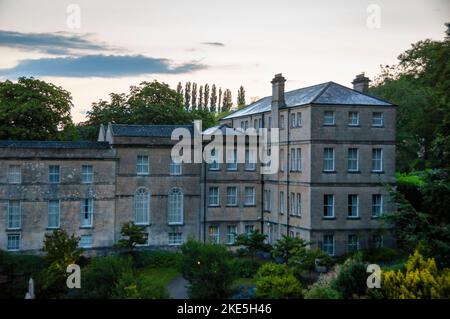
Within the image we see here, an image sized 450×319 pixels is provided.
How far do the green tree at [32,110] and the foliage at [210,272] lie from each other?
33627mm

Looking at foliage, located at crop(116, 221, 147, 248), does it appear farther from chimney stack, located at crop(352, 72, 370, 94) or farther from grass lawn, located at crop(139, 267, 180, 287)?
chimney stack, located at crop(352, 72, 370, 94)

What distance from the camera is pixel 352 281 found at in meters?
28.7

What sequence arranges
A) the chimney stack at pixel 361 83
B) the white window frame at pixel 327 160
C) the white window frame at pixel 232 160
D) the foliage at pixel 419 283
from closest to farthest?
the foliage at pixel 419 283 < the white window frame at pixel 327 160 < the chimney stack at pixel 361 83 < the white window frame at pixel 232 160

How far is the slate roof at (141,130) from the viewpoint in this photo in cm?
4617

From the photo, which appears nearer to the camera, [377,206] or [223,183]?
[377,206]

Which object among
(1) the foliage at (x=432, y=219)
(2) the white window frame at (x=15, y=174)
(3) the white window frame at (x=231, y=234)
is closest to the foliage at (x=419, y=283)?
(1) the foliage at (x=432, y=219)

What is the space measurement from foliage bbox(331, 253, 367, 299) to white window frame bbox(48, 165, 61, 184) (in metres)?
23.2

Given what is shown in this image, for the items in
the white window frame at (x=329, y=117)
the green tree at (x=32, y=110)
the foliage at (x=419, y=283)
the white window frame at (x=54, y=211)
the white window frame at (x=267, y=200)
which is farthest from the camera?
the green tree at (x=32, y=110)

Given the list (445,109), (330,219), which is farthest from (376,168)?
(445,109)

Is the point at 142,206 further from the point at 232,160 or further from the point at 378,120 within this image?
the point at 378,120

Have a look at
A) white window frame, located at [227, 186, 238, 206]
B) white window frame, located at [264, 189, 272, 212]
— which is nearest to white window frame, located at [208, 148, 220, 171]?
white window frame, located at [227, 186, 238, 206]

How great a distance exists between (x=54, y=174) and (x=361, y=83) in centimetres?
2353

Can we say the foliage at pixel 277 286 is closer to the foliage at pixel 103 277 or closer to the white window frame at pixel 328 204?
the foliage at pixel 103 277

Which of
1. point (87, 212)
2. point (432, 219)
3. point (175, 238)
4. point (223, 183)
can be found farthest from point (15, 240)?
point (432, 219)
